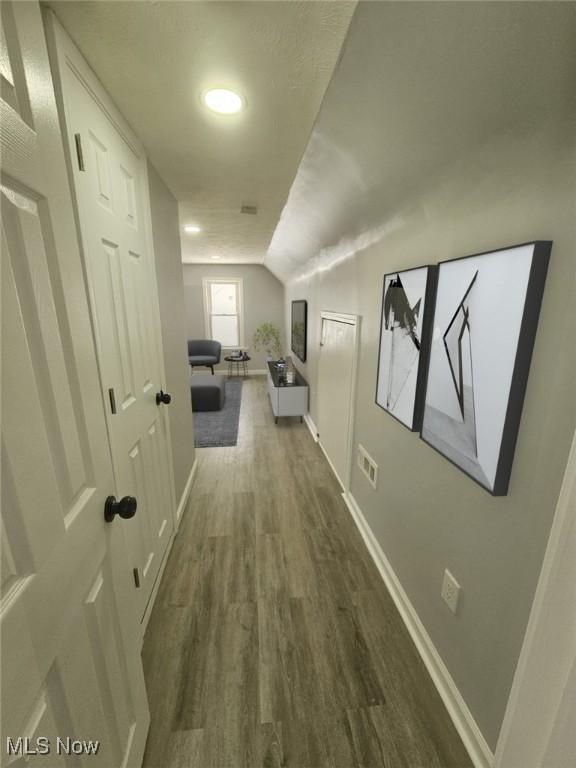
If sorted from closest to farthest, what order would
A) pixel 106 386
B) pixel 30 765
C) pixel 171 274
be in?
pixel 30 765, pixel 106 386, pixel 171 274

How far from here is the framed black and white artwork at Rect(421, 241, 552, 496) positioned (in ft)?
2.68

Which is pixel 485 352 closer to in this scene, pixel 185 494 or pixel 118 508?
pixel 118 508

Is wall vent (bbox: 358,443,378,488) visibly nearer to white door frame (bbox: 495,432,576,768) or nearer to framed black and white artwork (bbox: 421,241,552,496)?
framed black and white artwork (bbox: 421,241,552,496)

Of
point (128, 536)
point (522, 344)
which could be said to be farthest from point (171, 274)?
point (522, 344)

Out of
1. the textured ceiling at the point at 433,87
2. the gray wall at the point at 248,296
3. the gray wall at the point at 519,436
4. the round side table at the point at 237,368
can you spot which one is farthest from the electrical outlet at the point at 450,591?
the gray wall at the point at 248,296

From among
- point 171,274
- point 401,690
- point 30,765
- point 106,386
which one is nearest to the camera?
point 30,765

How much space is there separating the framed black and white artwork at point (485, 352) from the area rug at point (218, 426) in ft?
8.85

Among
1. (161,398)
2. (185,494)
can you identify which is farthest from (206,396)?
(161,398)

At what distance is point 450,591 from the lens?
46.6 inches

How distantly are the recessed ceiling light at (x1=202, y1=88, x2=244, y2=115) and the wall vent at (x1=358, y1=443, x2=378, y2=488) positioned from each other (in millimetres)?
1903

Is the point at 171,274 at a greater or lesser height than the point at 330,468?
greater

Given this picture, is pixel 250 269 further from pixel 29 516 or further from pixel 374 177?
pixel 29 516

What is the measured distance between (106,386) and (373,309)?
151 cm

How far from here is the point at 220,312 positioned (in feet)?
21.4
